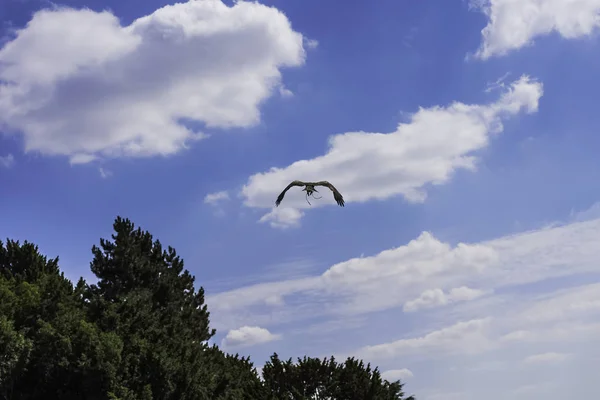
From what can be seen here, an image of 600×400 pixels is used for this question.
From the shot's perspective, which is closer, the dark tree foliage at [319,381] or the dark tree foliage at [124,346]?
the dark tree foliage at [124,346]

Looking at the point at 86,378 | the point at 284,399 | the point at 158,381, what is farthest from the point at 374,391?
the point at 86,378

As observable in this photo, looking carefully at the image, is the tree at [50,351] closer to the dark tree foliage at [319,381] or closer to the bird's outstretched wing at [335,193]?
the dark tree foliage at [319,381]

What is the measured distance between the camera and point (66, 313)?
152ft

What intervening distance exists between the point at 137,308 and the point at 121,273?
28.2ft

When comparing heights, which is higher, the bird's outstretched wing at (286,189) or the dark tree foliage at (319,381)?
the bird's outstretched wing at (286,189)

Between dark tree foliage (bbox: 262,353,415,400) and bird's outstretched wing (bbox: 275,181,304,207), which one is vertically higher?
bird's outstretched wing (bbox: 275,181,304,207)

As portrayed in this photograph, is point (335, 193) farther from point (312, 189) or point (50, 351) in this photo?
point (50, 351)

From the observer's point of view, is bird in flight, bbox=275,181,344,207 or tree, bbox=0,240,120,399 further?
tree, bbox=0,240,120,399

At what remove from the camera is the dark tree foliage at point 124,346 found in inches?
1674

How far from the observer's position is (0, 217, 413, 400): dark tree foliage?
1674 inches

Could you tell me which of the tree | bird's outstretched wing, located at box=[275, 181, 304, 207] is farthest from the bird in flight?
the tree

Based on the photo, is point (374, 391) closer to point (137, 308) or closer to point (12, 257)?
point (137, 308)

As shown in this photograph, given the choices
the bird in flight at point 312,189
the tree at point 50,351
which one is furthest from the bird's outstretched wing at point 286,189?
the tree at point 50,351

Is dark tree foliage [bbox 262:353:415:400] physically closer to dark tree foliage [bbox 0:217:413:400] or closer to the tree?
dark tree foliage [bbox 0:217:413:400]
